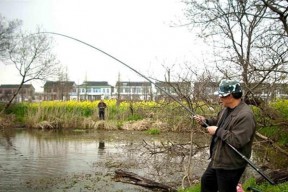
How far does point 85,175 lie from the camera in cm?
1084

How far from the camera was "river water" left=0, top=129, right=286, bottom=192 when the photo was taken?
9.76 m

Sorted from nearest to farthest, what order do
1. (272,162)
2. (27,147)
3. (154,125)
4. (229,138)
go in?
1. (229,138)
2. (272,162)
3. (27,147)
4. (154,125)

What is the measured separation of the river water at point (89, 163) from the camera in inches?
384

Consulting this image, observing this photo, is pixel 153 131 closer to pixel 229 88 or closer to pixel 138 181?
pixel 138 181

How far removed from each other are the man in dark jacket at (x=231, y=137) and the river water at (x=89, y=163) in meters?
4.88

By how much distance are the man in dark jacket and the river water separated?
4.88m

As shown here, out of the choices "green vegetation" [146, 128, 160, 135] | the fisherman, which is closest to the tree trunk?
"green vegetation" [146, 128, 160, 135]

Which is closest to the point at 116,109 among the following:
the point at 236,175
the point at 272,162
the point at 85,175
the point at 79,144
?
the point at 79,144

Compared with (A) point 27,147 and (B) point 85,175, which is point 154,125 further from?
(B) point 85,175

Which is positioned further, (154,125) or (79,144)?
(154,125)

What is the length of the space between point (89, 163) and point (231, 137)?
9.60 meters

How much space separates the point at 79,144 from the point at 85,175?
709cm

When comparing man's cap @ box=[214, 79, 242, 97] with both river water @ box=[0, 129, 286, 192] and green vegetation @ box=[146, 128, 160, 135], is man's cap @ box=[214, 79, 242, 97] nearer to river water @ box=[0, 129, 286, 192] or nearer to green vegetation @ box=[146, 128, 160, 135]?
river water @ box=[0, 129, 286, 192]

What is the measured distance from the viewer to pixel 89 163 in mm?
12898
